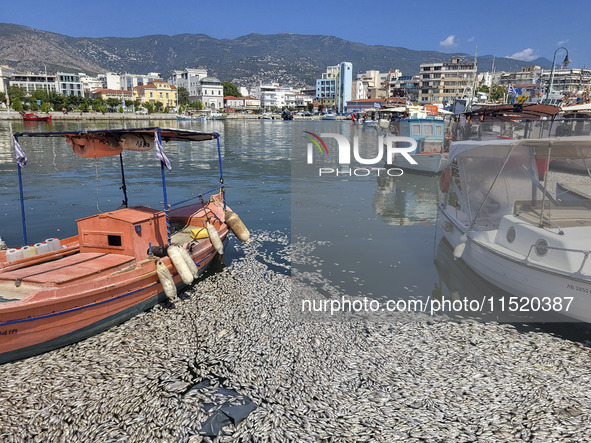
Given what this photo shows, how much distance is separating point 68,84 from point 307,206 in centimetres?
17462

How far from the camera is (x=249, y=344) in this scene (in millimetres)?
9859

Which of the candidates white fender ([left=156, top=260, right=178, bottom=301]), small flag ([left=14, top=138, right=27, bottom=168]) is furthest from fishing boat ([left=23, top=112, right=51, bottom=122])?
white fender ([left=156, top=260, right=178, bottom=301])

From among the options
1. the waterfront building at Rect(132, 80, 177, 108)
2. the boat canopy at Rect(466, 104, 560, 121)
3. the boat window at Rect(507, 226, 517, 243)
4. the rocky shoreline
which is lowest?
the rocky shoreline

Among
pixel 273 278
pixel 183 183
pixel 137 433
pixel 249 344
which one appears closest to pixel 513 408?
pixel 249 344

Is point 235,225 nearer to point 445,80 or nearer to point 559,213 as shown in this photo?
point 559,213

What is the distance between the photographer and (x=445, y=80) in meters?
146

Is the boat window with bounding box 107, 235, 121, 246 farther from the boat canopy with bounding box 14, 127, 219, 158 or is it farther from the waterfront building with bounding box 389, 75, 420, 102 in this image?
the waterfront building with bounding box 389, 75, 420, 102

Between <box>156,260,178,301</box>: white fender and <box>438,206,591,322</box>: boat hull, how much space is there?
29.3 ft

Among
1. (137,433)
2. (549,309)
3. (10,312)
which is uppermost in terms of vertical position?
(10,312)

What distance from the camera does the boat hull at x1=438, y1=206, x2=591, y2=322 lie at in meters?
9.65

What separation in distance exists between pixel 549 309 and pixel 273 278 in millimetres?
7922

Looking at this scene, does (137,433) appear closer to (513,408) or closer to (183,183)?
(513,408)

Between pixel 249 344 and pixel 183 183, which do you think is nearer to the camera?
pixel 249 344

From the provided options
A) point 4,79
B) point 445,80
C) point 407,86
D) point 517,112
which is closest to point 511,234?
point 517,112
